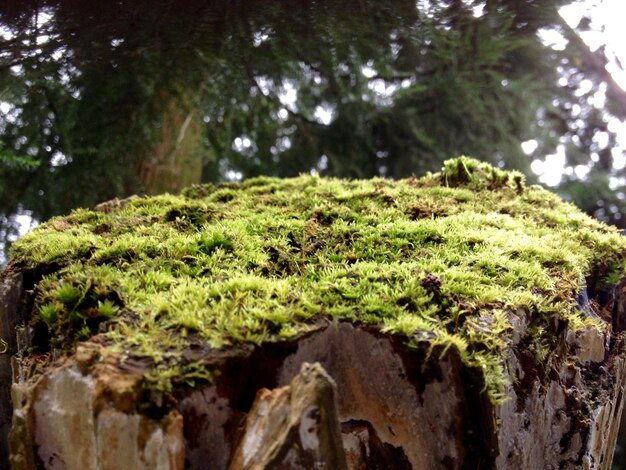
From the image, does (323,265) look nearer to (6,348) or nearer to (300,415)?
(300,415)

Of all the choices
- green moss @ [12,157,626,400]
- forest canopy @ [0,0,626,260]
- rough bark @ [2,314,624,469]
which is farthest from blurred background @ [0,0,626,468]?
rough bark @ [2,314,624,469]

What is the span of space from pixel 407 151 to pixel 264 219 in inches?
148

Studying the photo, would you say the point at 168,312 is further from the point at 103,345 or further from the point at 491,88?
the point at 491,88

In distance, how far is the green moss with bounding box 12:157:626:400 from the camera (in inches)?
61.9

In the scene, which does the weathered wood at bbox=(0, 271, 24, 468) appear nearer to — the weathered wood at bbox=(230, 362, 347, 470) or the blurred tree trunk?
the weathered wood at bbox=(230, 362, 347, 470)

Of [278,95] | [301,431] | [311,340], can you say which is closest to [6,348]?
[311,340]

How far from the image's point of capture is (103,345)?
146 cm

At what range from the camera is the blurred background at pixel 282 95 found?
130 inches

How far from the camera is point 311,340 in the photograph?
1.57 meters

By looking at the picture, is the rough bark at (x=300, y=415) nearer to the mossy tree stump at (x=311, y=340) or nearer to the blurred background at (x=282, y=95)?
the mossy tree stump at (x=311, y=340)

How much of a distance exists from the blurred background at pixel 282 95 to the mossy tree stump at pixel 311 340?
4.57ft

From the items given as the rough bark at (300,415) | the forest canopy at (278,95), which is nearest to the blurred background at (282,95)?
the forest canopy at (278,95)

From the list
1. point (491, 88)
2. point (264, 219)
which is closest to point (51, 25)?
point (264, 219)

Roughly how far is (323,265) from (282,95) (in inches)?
127
